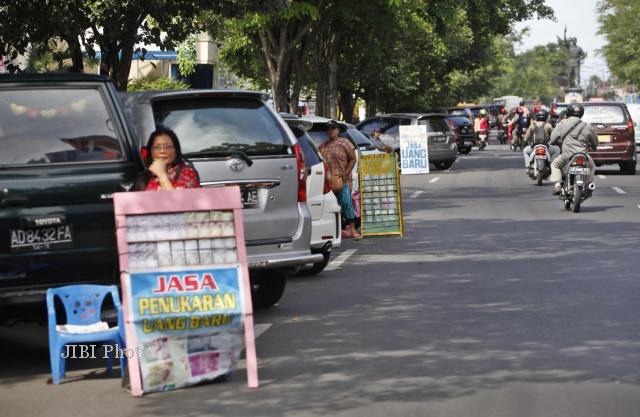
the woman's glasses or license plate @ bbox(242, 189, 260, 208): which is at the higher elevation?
the woman's glasses

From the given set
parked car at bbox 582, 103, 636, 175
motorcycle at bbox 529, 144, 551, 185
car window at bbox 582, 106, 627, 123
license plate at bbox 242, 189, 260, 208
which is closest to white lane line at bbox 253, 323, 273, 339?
license plate at bbox 242, 189, 260, 208

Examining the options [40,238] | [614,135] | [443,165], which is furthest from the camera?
[443,165]

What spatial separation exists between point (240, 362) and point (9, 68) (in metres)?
8.27

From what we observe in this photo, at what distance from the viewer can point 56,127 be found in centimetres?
873

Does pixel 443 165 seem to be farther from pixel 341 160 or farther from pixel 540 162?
pixel 341 160

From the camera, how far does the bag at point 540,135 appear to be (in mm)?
28188

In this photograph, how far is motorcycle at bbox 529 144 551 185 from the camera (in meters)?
28.6

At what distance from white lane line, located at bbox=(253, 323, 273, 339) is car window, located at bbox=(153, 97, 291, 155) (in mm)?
1372

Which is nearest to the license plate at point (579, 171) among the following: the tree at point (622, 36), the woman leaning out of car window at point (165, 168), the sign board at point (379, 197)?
the sign board at point (379, 197)

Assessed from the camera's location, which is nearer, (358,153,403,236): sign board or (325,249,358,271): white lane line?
(325,249,358,271): white lane line

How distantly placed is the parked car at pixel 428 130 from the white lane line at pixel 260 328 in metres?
26.5

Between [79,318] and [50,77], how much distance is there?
1.63m

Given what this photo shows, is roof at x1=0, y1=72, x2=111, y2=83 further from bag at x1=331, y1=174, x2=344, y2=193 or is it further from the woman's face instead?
bag at x1=331, y1=174, x2=344, y2=193

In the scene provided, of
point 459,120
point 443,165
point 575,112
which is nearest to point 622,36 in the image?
point 459,120
